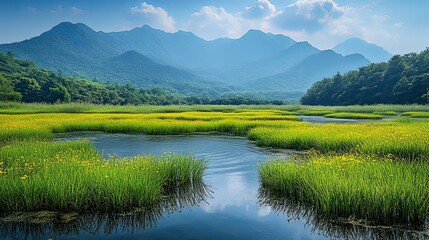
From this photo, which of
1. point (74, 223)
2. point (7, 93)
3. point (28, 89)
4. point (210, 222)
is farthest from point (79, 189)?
point (28, 89)

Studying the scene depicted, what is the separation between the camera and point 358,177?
11.0 metres

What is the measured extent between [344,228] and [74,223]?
281 inches

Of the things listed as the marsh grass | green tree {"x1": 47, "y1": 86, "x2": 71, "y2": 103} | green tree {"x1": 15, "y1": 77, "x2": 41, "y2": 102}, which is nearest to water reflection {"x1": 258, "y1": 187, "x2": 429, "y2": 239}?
the marsh grass

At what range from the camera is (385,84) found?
97.4 m

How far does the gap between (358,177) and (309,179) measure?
1.51 meters

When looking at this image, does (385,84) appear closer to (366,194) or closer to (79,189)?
(366,194)

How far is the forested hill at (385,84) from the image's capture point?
85.2 meters

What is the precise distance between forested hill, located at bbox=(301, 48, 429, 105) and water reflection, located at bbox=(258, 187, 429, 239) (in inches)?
3103

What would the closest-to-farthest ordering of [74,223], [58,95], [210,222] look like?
[74,223] → [210,222] → [58,95]

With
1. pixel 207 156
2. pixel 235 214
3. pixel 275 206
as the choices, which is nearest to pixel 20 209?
pixel 235 214

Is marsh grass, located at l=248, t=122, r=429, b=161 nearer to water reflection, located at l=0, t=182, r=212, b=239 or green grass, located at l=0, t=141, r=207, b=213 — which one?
green grass, located at l=0, t=141, r=207, b=213

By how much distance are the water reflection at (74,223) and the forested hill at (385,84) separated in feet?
269

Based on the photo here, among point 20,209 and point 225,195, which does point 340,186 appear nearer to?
point 225,195

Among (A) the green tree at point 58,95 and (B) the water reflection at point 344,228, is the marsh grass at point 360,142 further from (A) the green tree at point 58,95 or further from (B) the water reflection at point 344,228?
(A) the green tree at point 58,95
